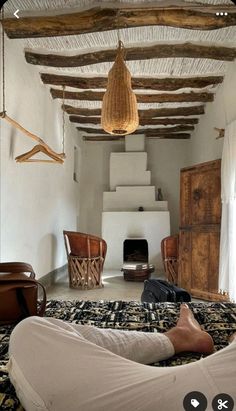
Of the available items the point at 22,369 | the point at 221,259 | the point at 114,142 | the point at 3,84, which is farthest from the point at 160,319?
the point at 114,142

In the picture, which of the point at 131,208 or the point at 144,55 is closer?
the point at 144,55

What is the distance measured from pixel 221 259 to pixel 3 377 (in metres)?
2.64

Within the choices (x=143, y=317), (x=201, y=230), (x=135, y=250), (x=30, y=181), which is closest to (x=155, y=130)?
(x=135, y=250)

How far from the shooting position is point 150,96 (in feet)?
13.4

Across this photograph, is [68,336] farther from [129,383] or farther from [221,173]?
[221,173]

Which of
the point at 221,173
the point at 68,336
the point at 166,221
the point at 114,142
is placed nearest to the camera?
the point at 68,336

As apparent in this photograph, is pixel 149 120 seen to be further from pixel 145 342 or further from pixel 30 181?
pixel 145 342

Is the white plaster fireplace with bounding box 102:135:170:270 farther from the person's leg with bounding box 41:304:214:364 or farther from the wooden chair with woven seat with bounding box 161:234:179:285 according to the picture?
the person's leg with bounding box 41:304:214:364

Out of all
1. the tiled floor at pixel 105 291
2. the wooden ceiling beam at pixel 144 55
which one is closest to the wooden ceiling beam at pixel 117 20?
the wooden ceiling beam at pixel 144 55

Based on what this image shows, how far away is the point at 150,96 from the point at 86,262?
2.47 meters

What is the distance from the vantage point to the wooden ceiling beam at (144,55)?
2855 millimetres

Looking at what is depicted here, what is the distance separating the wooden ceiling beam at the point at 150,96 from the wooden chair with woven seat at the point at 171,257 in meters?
2.01

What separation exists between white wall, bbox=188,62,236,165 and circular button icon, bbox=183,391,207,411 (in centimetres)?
316

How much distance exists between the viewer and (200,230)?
3.59 m
